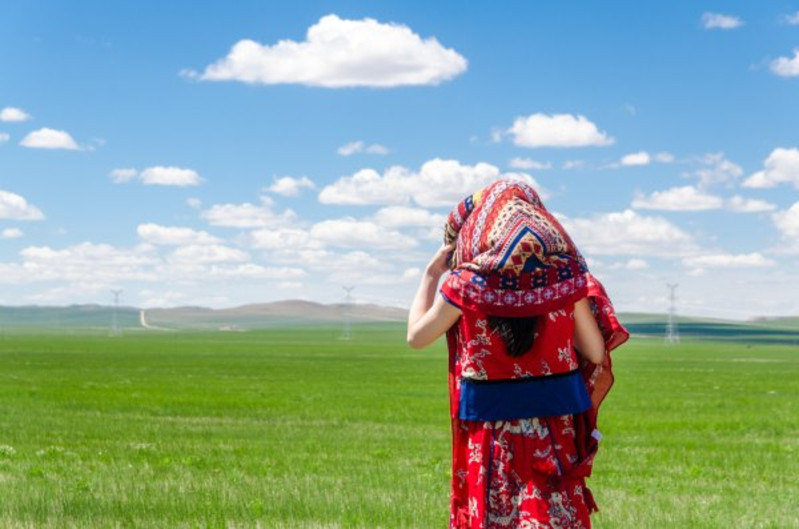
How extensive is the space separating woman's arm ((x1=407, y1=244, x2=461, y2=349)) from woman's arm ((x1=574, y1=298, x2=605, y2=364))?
594 mm

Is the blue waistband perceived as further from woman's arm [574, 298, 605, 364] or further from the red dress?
woman's arm [574, 298, 605, 364]

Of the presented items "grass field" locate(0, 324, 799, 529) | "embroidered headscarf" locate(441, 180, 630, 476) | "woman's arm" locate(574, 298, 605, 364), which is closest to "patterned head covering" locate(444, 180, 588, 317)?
"embroidered headscarf" locate(441, 180, 630, 476)

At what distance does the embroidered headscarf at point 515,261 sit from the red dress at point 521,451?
9cm

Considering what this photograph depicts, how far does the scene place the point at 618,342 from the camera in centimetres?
571

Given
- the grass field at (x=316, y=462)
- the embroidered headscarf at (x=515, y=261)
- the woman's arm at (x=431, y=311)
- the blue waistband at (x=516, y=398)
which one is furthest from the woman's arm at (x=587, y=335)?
the grass field at (x=316, y=462)

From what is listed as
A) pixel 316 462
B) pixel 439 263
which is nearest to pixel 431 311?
pixel 439 263

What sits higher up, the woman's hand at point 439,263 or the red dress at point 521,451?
the woman's hand at point 439,263

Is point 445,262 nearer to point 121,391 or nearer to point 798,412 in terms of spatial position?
point 798,412

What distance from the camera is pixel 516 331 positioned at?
5.38m

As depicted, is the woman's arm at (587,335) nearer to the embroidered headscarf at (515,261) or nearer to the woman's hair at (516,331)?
the embroidered headscarf at (515,261)

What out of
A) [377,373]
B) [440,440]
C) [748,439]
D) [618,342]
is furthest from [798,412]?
[377,373]

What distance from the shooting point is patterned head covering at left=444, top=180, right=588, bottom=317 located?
17.2 feet

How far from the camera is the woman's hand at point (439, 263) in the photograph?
5.66 metres

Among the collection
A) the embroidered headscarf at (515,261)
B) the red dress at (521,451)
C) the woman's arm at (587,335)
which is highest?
the embroidered headscarf at (515,261)
